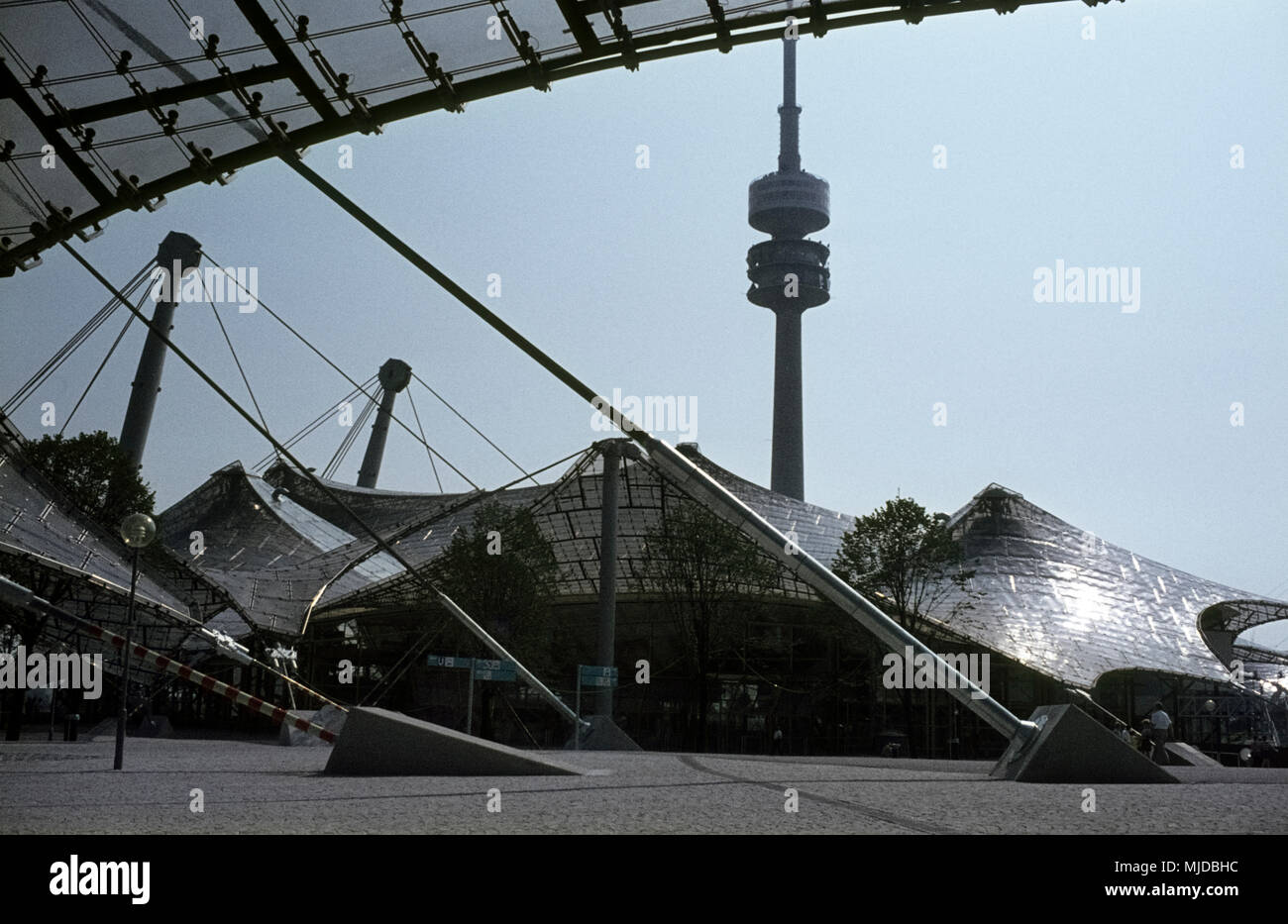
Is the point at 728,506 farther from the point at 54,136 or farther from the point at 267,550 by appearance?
the point at 267,550

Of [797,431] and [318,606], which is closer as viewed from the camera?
[318,606]

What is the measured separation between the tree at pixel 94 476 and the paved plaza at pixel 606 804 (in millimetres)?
44481

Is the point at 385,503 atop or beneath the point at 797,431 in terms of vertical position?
beneath

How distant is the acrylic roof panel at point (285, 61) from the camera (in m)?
9.88

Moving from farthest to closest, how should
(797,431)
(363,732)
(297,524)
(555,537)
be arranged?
1. (797,431)
2. (297,524)
3. (555,537)
4. (363,732)

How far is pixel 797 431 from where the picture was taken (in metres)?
176

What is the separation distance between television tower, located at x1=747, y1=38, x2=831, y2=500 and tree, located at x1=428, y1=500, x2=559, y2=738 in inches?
4781

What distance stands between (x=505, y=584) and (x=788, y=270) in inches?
5228

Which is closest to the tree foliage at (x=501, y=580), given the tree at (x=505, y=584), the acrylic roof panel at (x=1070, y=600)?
the tree at (x=505, y=584)

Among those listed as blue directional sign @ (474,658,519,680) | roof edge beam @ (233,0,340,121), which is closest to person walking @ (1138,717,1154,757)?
blue directional sign @ (474,658,519,680)
